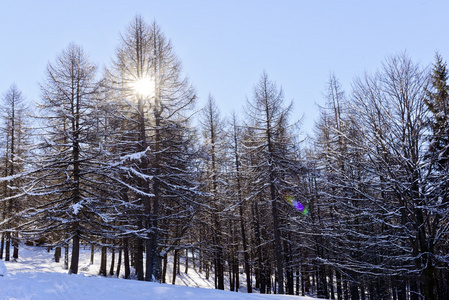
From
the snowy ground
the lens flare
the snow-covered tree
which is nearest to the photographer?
the snowy ground

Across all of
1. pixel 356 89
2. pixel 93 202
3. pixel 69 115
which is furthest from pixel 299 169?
pixel 69 115

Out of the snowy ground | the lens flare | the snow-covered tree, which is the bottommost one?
the snowy ground

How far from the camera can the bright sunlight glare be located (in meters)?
15.9

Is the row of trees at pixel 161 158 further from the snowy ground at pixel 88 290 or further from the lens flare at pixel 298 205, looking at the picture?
the snowy ground at pixel 88 290

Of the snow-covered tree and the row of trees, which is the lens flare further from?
the snow-covered tree

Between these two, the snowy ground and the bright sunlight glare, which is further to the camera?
the bright sunlight glare

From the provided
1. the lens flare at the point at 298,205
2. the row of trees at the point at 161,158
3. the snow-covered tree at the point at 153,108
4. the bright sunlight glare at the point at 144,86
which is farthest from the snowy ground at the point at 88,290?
the lens flare at the point at 298,205

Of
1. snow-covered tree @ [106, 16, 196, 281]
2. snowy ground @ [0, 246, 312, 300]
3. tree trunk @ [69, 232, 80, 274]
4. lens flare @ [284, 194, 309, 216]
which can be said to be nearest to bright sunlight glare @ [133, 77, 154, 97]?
snow-covered tree @ [106, 16, 196, 281]

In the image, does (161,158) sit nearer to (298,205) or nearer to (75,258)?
(75,258)

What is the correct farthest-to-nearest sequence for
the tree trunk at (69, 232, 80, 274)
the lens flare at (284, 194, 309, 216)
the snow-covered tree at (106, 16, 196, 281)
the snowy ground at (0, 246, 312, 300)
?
1. the lens flare at (284, 194, 309, 216)
2. the snow-covered tree at (106, 16, 196, 281)
3. the tree trunk at (69, 232, 80, 274)
4. the snowy ground at (0, 246, 312, 300)

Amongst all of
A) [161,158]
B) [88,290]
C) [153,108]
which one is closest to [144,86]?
[153,108]

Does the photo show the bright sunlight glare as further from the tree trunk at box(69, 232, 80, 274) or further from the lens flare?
the lens flare

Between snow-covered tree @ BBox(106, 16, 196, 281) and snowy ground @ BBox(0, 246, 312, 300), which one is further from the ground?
snow-covered tree @ BBox(106, 16, 196, 281)

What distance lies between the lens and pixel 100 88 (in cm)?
1532
